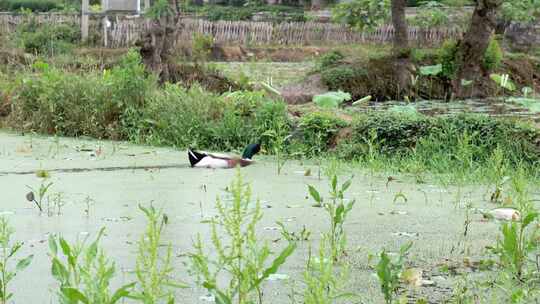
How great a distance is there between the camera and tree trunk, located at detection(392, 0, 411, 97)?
16.1 m

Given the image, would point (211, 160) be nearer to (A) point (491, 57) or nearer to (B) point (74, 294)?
(B) point (74, 294)

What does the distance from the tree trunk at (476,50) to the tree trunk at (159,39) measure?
15.6 ft

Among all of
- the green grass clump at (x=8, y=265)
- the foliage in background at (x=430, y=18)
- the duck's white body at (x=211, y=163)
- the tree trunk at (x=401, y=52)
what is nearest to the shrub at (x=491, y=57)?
the tree trunk at (x=401, y=52)

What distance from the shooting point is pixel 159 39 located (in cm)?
1295

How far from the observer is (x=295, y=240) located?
14.0 feet

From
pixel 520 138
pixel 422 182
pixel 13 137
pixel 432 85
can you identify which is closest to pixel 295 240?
pixel 422 182

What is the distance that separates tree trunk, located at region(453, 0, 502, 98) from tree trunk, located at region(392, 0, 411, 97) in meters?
0.83

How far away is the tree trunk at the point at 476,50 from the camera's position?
600 inches

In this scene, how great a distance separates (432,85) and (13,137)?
27.5ft

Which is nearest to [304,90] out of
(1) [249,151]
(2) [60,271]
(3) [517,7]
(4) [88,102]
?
(3) [517,7]

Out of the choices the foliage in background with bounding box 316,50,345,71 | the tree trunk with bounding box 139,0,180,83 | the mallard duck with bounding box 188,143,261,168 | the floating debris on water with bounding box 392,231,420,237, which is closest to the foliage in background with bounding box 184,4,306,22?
the foliage in background with bounding box 316,50,345,71

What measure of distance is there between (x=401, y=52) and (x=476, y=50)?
5.11 feet

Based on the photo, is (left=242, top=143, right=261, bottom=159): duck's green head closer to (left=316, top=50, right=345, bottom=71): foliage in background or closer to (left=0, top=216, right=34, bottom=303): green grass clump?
(left=0, top=216, right=34, bottom=303): green grass clump

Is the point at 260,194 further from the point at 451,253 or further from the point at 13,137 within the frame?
the point at 13,137
